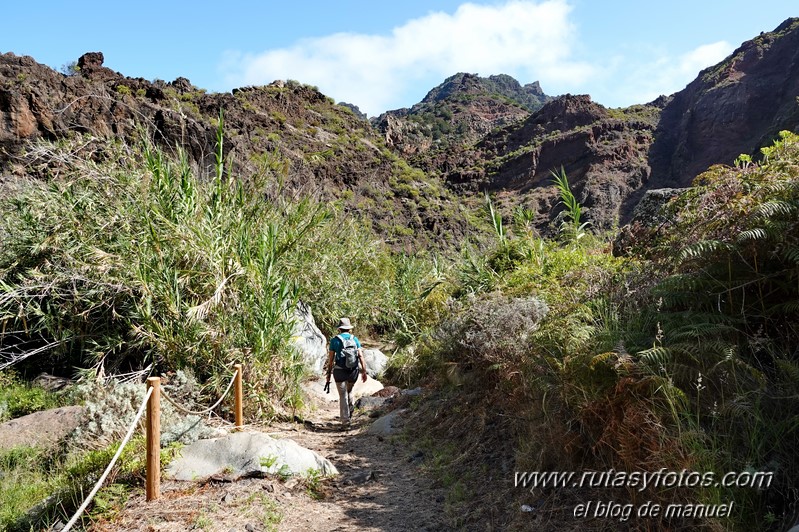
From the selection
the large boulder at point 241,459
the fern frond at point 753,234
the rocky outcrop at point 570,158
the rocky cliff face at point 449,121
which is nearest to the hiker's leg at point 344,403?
the large boulder at point 241,459

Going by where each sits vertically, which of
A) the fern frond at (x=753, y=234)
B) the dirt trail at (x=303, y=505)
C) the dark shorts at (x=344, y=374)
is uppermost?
the fern frond at (x=753, y=234)

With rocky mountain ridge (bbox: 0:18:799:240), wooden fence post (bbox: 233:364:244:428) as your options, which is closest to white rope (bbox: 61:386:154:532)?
wooden fence post (bbox: 233:364:244:428)

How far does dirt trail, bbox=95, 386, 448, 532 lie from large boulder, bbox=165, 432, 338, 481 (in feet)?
0.35

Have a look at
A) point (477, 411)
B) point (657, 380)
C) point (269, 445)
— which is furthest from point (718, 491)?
point (269, 445)

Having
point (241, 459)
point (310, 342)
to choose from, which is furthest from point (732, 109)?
point (241, 459)

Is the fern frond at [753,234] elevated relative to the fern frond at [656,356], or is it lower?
elevated

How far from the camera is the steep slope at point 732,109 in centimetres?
5084

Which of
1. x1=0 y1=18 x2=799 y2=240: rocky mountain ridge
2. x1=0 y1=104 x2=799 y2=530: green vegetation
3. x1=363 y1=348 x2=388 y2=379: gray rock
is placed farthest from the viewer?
x1=0 y1=18 x2=799 y2=240: rocky mountain ridge

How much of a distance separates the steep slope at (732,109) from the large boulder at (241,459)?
52.3m

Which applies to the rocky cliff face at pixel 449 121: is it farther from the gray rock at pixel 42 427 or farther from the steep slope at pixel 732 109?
the gray rock at pixel 42 427

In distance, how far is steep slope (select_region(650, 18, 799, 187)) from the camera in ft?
167

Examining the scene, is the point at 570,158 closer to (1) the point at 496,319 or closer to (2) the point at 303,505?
(1) the point at 496,319

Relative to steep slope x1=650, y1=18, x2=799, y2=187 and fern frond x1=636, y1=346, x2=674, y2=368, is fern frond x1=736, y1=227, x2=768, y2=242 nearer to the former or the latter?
fern frond x1=636, y1=346, x2=674, y2=368

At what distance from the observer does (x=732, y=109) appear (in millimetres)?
53625
